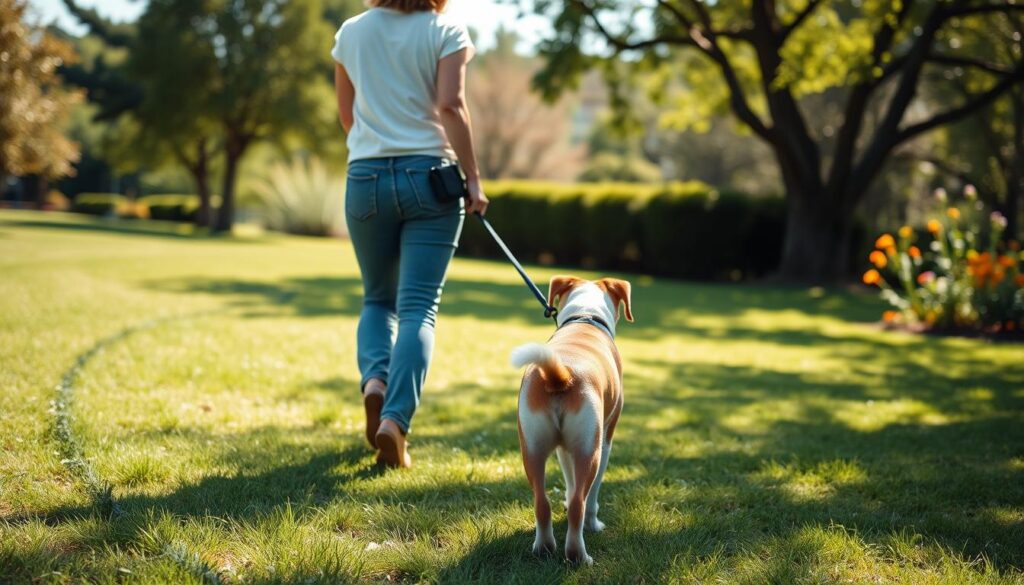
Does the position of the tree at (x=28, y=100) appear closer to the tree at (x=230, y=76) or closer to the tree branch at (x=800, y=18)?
the tree at (x=230, y=76)

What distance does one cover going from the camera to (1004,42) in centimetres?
1830

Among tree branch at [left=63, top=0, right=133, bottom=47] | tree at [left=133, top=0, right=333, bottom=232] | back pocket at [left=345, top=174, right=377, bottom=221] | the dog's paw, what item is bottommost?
the dog's paw

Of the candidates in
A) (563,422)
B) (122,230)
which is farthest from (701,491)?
(122,230)

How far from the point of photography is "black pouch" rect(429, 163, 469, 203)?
3.60m

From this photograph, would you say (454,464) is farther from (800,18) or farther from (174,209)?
(174,209)

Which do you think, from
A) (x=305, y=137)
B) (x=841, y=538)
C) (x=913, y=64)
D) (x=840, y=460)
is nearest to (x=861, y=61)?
(x=913, y=64)

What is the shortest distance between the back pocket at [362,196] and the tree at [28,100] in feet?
63.9

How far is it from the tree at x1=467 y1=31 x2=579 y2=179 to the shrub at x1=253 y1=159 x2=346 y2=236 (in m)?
16.2

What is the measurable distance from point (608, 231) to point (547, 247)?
2.38m

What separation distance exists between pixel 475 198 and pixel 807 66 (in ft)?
47.2

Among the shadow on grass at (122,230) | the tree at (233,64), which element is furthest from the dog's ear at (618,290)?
the tree at (233,64)

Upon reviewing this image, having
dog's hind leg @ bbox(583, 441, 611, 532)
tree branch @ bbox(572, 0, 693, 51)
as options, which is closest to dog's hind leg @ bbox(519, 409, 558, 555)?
dog's hind leg @ bbox(583, 441, 611, 532)

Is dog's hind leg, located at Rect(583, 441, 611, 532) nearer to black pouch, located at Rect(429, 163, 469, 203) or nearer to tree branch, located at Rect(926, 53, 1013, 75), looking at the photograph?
black pouch, located at Rect(429, 163, 469, 203)

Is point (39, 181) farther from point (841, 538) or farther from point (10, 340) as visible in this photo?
point (841, 538)
